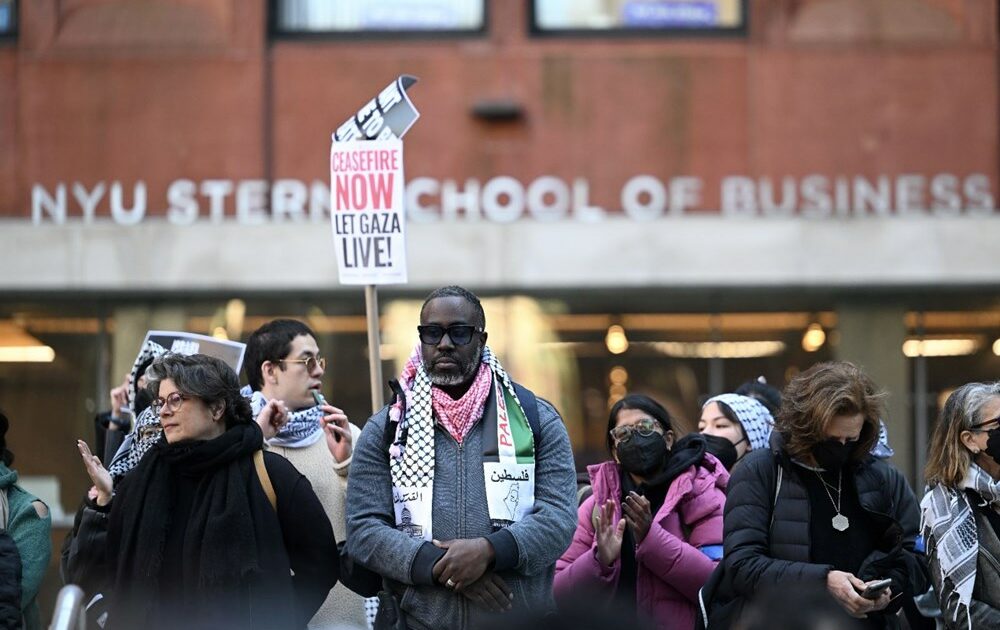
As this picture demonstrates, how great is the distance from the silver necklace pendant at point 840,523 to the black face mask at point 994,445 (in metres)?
0.74

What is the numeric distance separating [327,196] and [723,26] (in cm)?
406

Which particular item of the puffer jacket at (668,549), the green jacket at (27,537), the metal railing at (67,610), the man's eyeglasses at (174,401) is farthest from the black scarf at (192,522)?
the puffer jacket at (668,549)

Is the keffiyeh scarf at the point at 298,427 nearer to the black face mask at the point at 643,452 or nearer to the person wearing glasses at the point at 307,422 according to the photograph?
the person wearing glasses at the point at 307,422

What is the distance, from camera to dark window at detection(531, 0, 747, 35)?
15.8 metres

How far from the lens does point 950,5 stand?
1577 cm

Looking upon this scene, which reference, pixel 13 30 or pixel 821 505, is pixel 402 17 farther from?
pixel 821 505

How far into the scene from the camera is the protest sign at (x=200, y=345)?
8188mm

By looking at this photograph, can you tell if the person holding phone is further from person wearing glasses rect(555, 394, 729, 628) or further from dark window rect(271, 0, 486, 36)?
dark window rect(271, 0, 486, 36)

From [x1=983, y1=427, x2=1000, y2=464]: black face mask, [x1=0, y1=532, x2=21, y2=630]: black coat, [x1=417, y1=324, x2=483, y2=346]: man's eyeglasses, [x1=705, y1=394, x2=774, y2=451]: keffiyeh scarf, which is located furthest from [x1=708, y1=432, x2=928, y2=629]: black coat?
[x1=0, y1=532, x2=21, y2=630]: black coat

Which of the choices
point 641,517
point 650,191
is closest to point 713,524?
point 641,517

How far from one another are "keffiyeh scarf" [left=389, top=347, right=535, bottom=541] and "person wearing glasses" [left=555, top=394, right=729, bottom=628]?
1.10m

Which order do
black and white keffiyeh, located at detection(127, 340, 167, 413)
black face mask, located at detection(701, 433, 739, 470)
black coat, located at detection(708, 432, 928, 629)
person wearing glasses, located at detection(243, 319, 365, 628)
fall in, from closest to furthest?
black coat, located at detection(708, 432, 928, 629) < person wearing glasses, located at detection(243, 319, 365, 628) < black and white keffiyeh, located at detection(127, 340, 167, 413) < black face mask, located at detection(701, 433, 739, 470)

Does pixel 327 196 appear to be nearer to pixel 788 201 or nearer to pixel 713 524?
pixel 788 201

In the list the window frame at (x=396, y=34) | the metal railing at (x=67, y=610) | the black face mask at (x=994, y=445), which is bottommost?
the metal railing at (x=67, y=610)
